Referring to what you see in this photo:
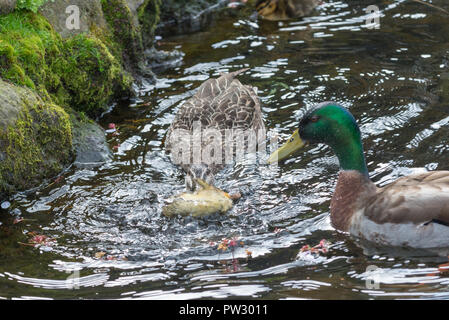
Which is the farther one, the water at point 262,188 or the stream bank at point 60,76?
the stream bank at point 60,76

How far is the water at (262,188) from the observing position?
5.32m

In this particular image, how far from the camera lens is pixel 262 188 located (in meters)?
6.92

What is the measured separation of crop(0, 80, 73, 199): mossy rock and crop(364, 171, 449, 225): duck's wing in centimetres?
324

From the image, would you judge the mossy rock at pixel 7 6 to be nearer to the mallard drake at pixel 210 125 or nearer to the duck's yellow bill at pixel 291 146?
the mallard drake at pixel 210 125

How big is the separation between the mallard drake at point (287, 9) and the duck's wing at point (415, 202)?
19.6 feet

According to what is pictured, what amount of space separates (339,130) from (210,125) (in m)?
2.25

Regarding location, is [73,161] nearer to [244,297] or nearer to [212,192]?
[212,192]

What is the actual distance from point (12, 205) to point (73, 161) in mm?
1097

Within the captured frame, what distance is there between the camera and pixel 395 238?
18.8 ft

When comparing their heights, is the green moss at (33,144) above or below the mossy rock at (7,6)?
below

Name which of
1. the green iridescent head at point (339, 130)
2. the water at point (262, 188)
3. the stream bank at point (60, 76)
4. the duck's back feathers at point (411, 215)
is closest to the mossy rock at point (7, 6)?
the stream bank at point (60, 76)

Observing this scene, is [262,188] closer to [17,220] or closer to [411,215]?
[411,215]

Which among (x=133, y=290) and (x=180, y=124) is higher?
(x=180, y=124)
